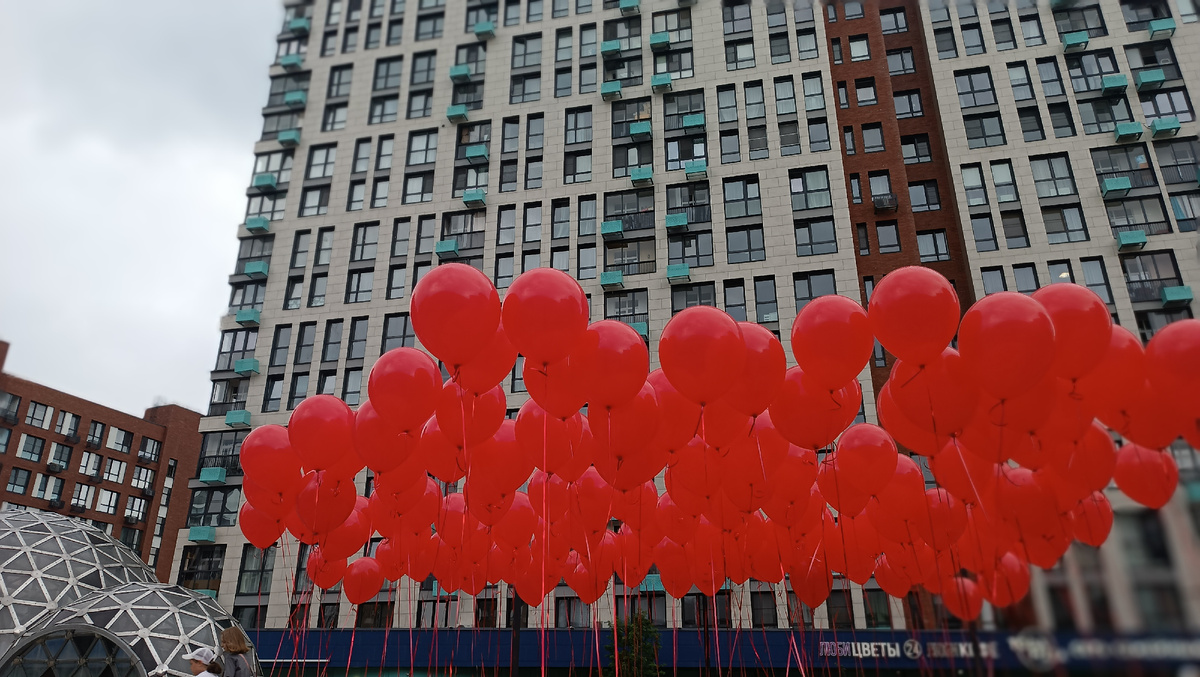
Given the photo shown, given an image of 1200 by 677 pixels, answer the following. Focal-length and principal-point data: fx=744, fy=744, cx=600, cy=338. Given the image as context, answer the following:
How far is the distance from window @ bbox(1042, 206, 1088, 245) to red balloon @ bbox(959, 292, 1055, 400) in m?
25.3

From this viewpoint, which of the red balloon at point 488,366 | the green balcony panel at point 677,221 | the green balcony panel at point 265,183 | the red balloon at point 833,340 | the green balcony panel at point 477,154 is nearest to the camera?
the red balloon at point 833,340

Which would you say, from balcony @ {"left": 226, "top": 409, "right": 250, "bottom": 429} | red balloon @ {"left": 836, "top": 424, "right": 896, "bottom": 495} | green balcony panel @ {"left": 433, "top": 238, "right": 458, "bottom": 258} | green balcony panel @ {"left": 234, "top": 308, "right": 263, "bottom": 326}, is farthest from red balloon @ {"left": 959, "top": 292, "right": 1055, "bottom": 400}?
green balcony panel @ {"left": 234, "top": 308, "right": 263, "bottom": 326}

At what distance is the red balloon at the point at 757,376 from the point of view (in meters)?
7.50

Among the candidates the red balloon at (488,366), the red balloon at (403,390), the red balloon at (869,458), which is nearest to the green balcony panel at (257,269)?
the red balloon at (403,390)

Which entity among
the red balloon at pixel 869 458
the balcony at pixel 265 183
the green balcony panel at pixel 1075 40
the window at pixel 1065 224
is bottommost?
the red balloon at pixel 869 458

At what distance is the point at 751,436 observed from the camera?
8.98m

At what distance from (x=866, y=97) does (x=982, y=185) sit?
20.0 ft

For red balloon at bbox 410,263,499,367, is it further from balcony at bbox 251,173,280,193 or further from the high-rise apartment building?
balcony at bbox 251,173,280,193

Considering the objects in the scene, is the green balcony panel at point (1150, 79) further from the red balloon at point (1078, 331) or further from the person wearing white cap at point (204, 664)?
the person wearing white cap at point (204, 664)

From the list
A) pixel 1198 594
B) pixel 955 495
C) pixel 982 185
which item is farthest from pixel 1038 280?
pixel 1198 594

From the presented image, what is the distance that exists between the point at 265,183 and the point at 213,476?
45.4ft

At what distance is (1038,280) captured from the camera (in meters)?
27.2

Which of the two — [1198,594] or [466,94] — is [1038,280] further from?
[1198,594]

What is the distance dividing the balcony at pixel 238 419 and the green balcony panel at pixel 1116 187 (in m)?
34.9
